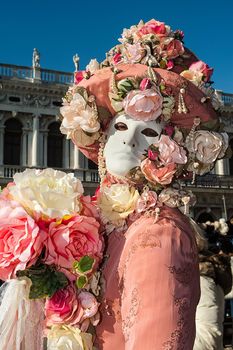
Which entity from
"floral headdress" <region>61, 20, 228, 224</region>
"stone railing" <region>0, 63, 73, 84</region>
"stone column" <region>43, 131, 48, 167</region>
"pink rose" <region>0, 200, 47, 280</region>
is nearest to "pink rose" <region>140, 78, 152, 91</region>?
"floral headdress" <region>61, 20, 228, 224</region>

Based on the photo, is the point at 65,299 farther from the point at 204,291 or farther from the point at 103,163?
the point at 204,291

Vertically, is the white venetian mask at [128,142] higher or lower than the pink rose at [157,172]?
higher

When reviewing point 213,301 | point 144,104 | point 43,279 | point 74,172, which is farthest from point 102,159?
point 74,172

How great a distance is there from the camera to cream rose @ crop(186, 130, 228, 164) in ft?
4.51

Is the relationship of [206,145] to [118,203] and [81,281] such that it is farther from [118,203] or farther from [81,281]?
[81,281]

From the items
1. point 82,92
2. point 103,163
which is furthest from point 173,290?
point 82,92

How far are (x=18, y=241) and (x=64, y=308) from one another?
22 centimetres

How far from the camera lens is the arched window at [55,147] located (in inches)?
→ 486

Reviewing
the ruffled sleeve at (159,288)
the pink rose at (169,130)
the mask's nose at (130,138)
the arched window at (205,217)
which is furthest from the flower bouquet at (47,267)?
the arched window at (205,217)

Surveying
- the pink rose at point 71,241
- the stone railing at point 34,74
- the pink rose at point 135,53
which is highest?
the stone railing at point 34,74

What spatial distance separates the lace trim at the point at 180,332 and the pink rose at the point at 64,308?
0.85ft

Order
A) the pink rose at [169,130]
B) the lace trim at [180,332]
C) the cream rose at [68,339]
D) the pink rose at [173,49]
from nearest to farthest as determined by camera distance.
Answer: the lace trim at [180,332]
the cream rose at [68,339]
the pink rose at [169,130]
the pink rose at [173,49]

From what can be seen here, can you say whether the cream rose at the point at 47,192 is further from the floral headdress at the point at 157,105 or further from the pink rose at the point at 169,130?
the pink rose at the point at 169,130

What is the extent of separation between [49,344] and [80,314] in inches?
4.1
